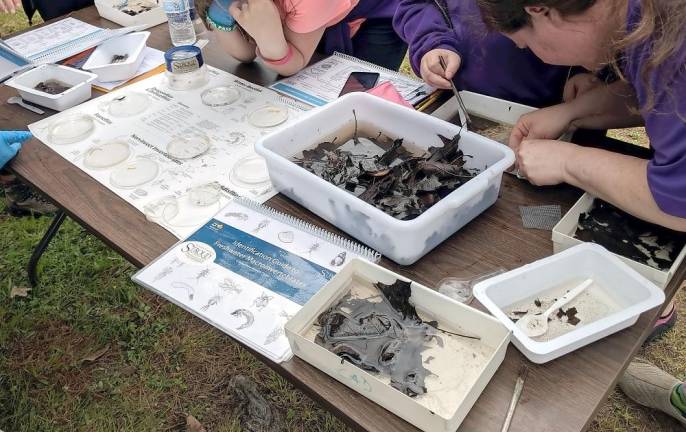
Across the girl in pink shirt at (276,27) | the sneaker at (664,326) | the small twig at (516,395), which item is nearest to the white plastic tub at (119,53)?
the girl in pink shirt at (276,27)

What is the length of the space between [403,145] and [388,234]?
0.28 m

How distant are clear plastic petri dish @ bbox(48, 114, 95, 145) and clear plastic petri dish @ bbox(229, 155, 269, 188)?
1.28 ft

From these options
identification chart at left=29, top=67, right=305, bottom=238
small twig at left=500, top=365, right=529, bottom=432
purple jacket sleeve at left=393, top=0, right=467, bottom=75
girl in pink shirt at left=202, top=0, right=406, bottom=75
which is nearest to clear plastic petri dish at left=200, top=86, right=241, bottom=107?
identification chart at left=29, top=67, right=305, bottom=238

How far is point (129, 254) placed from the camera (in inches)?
35.6

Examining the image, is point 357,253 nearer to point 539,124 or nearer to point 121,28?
point 539,124

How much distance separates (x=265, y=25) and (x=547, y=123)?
742mm

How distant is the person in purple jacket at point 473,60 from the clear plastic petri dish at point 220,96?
1.50ft

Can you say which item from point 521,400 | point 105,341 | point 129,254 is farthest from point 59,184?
point 521,400

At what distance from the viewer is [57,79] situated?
141 centimetres

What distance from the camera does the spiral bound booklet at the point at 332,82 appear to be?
130 centimetres

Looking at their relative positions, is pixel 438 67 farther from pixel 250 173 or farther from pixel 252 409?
pixel 252 409

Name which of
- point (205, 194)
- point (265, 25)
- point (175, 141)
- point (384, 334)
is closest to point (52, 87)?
point (175, 141)

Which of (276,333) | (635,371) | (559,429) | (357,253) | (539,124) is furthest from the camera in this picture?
(635,371)

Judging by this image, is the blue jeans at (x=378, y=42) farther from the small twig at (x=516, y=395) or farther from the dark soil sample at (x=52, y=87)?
the small twig at (x=516, y=395)
